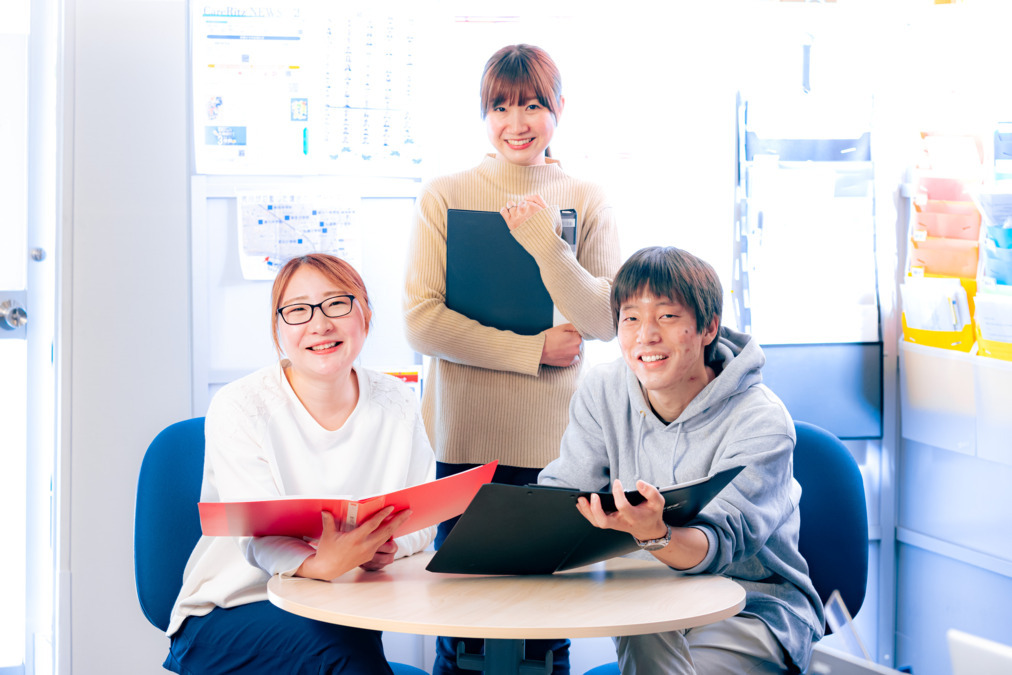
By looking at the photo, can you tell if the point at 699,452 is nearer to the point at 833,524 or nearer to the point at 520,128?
the point at 833,524

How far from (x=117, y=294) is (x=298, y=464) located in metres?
1.08

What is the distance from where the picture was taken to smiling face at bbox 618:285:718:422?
1.59m

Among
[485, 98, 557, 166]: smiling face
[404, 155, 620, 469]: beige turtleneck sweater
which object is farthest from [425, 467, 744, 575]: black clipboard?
[485, 98, 557, 166]: smiling face

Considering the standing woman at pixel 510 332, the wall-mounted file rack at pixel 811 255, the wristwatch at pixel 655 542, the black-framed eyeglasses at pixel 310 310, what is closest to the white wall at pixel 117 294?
the standing woman at pixel 510 332

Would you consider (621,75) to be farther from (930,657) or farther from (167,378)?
(930,657)

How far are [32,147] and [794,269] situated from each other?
229 centimetres

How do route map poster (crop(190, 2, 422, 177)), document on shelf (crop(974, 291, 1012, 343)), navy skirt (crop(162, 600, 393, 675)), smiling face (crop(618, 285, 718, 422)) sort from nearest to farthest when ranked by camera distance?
navy skirt (crop(162, 600, 393, 675)), smiling face (crop(618, 285, 718, 422)), document on shelf (crop(974, 291, 1012, 343)), route map poster (crop(190, 2, 422, 177))

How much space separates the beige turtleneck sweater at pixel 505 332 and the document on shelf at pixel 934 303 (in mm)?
1083

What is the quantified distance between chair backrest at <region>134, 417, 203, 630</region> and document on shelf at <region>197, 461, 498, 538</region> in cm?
64

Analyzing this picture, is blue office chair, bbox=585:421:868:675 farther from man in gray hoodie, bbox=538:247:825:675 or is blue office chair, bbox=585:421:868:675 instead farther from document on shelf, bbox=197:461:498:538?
document on shelf, bbox=197:461:498:538

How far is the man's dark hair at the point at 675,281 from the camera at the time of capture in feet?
5.23

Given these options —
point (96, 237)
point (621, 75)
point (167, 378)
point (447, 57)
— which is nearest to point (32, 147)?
point (96, 237)

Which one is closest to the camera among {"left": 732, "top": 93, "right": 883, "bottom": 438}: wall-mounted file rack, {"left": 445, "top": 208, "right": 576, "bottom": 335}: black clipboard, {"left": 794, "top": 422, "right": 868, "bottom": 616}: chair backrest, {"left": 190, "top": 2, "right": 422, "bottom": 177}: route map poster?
{"left": 794, "top": 422, "right": 868, "bottom": 616}: chair backrest

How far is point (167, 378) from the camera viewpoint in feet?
7.93
